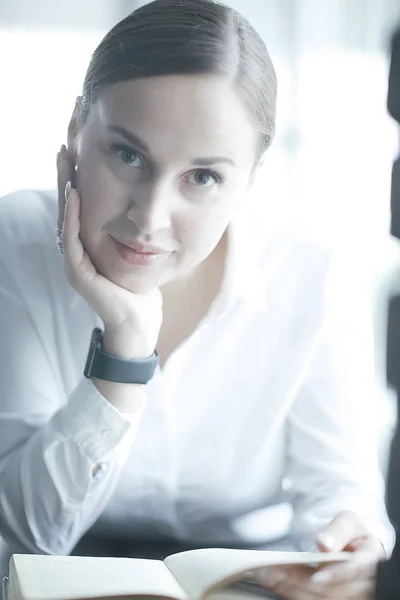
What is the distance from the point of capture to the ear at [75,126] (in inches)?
35.3

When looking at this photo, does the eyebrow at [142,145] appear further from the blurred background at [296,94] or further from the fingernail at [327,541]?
the fingernail at [327,541]

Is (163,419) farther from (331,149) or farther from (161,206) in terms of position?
(331,149)

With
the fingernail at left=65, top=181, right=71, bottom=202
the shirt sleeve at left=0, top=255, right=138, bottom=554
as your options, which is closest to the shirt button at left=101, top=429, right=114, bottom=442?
the shirt sleeve at left=0, top=255, right=138, bottom=554

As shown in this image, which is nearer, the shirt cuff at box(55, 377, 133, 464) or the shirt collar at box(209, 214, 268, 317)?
the shirt cuff at box(55, 377, 133, 464)

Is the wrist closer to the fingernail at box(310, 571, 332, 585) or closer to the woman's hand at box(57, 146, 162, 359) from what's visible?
the woman's hand at box(57, 146, 162, 359)

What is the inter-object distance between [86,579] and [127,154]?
449 mm

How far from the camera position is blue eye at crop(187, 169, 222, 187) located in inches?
33.8

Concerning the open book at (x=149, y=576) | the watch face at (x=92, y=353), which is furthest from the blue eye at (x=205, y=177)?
the open book at (x=149, y=576)

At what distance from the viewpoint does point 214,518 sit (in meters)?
0.99

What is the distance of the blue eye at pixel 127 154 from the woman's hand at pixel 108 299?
69 mm

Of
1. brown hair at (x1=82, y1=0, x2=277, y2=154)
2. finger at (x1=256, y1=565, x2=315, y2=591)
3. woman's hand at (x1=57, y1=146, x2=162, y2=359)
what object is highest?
brown hair at (x1=82, y1=0, x2=277, y2=154)

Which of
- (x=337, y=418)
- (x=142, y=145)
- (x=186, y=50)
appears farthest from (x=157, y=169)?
(x=337, y=418)

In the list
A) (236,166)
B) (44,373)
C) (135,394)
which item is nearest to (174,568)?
(135,394)

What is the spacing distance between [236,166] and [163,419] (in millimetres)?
337
